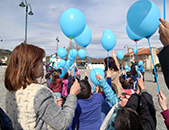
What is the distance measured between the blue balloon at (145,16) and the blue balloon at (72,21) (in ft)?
3.56

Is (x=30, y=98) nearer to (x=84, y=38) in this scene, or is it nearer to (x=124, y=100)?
(x=124, y=100)

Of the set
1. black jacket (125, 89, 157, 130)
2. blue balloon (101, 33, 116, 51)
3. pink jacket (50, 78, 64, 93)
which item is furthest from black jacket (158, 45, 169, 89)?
pink jacket (50, 78, 64, 93)

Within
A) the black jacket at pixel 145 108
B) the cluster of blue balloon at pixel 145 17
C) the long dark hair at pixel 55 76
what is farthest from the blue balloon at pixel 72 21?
the long dark hair at pixel 55 76

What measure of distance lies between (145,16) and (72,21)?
1.36m

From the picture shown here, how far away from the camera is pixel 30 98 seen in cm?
127

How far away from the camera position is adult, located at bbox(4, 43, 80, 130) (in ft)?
4.15

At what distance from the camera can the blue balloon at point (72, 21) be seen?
289cm

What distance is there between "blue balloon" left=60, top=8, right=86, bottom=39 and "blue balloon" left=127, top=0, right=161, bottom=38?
1.08 m

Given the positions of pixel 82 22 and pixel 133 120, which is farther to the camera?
pixel 82 22

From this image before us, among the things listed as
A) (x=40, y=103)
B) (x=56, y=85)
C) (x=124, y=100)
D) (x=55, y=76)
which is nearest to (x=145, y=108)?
(x=124, y=100)

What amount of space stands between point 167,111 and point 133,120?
326mm

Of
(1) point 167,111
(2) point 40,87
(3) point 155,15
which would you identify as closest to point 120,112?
(1) point 167,111

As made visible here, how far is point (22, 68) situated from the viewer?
1.38 m

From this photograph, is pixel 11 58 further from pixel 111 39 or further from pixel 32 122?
pixel 111 39
